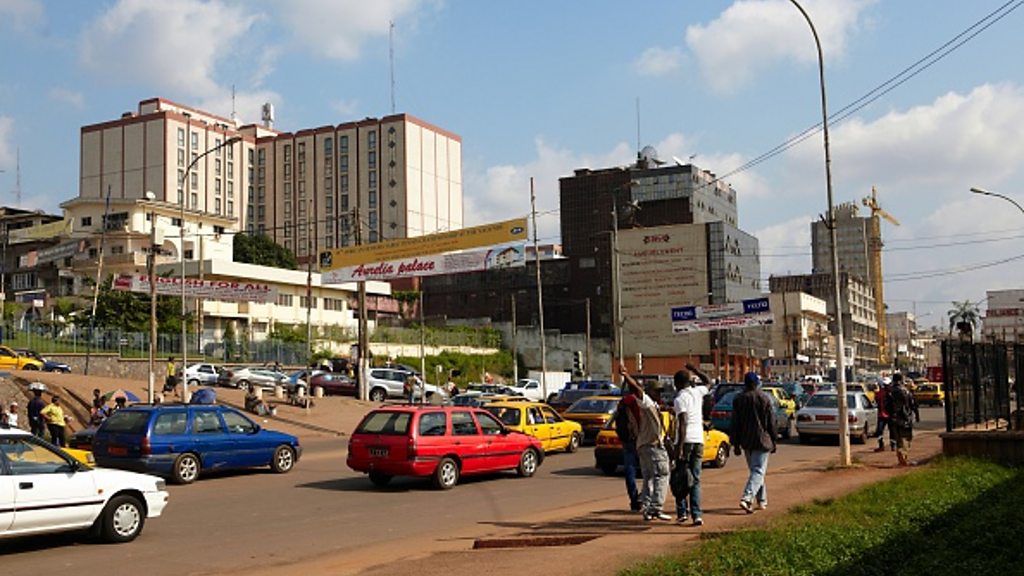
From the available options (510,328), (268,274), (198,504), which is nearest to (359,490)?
(198,504)

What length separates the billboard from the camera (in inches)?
3684

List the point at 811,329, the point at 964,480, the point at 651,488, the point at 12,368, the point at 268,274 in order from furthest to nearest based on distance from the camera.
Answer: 1. the point at 811,329
2. the point at 268,274
3. the point at 12,368
4. the point at 964,480
5. the point at 651,488

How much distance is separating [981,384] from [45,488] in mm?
18047

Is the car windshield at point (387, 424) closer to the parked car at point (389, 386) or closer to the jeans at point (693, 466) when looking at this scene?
the jeans at point (693, 466)

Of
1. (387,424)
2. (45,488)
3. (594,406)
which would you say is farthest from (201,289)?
(45,488)

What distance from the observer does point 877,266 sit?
185125 millimetres

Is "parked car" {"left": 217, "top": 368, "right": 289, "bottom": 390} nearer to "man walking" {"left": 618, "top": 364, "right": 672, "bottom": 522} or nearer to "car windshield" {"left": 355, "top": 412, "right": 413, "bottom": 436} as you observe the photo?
"car windshield" {"left": 355, "top": 412, "right": 413, "bottom": 436}

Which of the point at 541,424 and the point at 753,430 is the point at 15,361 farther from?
the point at 753,430

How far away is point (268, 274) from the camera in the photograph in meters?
78.4

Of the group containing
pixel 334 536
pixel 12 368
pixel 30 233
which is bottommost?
pixel 334 536

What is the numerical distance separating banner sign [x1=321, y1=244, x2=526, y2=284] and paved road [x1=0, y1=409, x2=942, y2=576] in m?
13.3

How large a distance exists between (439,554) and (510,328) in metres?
79.6

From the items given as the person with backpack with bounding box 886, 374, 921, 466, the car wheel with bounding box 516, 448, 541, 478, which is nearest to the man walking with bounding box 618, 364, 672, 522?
the car wheel with bounding box 516, 448, 541, 478

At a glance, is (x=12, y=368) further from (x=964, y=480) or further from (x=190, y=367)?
(x=964, y=480)
